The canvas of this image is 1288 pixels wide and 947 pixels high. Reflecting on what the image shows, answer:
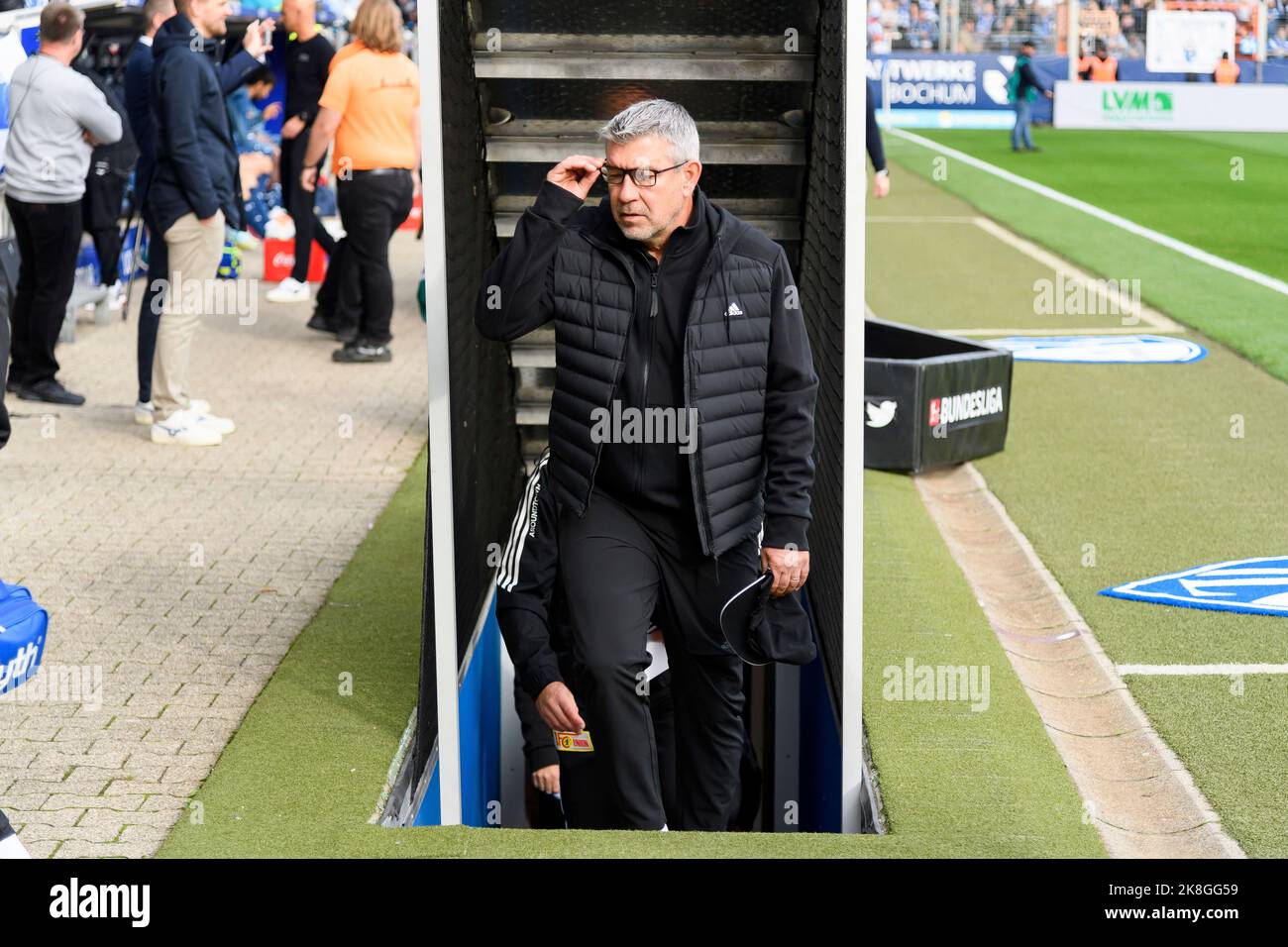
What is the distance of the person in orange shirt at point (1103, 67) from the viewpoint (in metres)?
45.7

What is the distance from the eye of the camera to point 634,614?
17.5 feet

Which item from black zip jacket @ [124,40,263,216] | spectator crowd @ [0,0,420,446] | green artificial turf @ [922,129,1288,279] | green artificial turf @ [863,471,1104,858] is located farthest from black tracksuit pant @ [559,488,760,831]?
green artificial turf @ [922,129,1288,279]

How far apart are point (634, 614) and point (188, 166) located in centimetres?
570

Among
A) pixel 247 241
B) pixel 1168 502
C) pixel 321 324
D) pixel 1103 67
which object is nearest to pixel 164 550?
pixel 1168 502

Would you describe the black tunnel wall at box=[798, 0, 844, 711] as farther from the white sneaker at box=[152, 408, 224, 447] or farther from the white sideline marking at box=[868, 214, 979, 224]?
the white sideline marking at box=[868, 214, 979, 224]

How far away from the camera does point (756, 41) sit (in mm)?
6547

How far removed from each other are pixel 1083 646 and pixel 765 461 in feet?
8.15

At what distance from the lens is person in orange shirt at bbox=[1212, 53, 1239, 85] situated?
44.8 meters

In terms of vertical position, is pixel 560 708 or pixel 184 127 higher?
pixel 184 127

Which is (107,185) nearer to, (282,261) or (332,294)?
(332,294)

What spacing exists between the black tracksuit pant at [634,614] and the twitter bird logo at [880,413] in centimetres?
489

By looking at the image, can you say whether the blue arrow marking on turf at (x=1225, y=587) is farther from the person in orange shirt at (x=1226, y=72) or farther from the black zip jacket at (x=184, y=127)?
the person in orange shirt at (x=1226, y=72)

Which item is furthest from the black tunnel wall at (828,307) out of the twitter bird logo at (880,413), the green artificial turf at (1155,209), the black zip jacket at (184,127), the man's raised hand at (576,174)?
the green artificial turf at (1155,209)

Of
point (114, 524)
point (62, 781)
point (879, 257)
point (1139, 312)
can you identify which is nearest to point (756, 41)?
point (62, 781)
